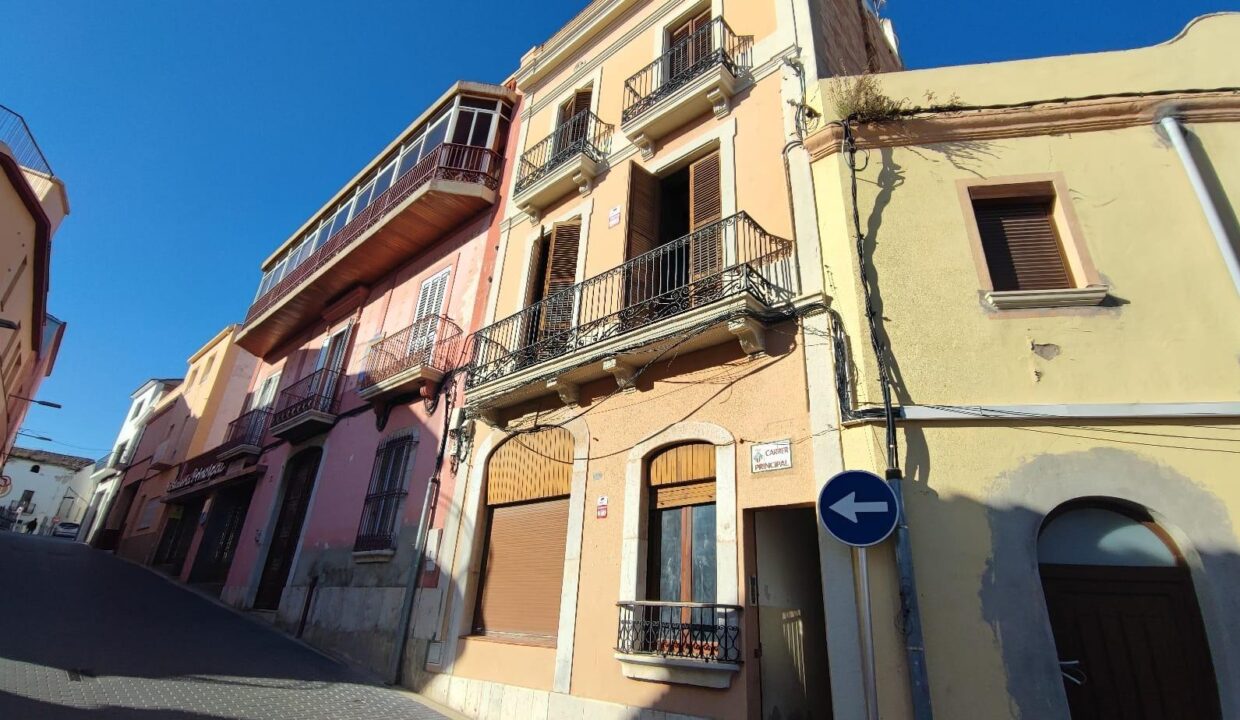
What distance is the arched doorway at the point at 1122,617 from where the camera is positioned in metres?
4.39

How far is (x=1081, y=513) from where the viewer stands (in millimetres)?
5008

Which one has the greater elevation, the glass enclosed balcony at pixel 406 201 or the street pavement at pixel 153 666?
the glass enclosed balcony at pixel 406 201

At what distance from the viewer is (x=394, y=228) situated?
13.4m

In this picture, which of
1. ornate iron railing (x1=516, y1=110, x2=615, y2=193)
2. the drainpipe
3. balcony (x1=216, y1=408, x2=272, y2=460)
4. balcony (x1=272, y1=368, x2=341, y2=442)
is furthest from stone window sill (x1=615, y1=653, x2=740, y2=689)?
balcony (x1=216, y1=408, x2=272, y2=460)

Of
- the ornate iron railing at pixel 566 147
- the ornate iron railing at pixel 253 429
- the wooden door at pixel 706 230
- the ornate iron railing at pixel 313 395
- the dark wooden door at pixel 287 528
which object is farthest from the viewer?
the ornate iron railing at pixel 253 429

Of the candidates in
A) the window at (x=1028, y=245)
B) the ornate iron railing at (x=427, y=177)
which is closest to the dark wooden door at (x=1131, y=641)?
the window at (x=1028, y=245)

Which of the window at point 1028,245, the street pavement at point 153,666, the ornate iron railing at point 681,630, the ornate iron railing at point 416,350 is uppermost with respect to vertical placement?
the ornate iron railing at point 416,350

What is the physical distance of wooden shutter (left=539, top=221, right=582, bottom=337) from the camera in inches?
358

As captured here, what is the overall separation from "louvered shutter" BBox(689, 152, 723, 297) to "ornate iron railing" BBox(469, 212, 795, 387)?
2cm

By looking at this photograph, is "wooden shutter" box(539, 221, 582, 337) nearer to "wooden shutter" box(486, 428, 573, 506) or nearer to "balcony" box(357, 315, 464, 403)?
"wooden shutter" box(486, 428, 573, 506)

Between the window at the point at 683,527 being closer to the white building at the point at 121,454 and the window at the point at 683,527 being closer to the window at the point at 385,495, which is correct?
the window at the point at 385,495

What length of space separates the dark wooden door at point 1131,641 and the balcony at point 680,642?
2530mm

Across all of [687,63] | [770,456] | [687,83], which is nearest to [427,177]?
[687,63]

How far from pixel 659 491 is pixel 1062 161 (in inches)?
215
